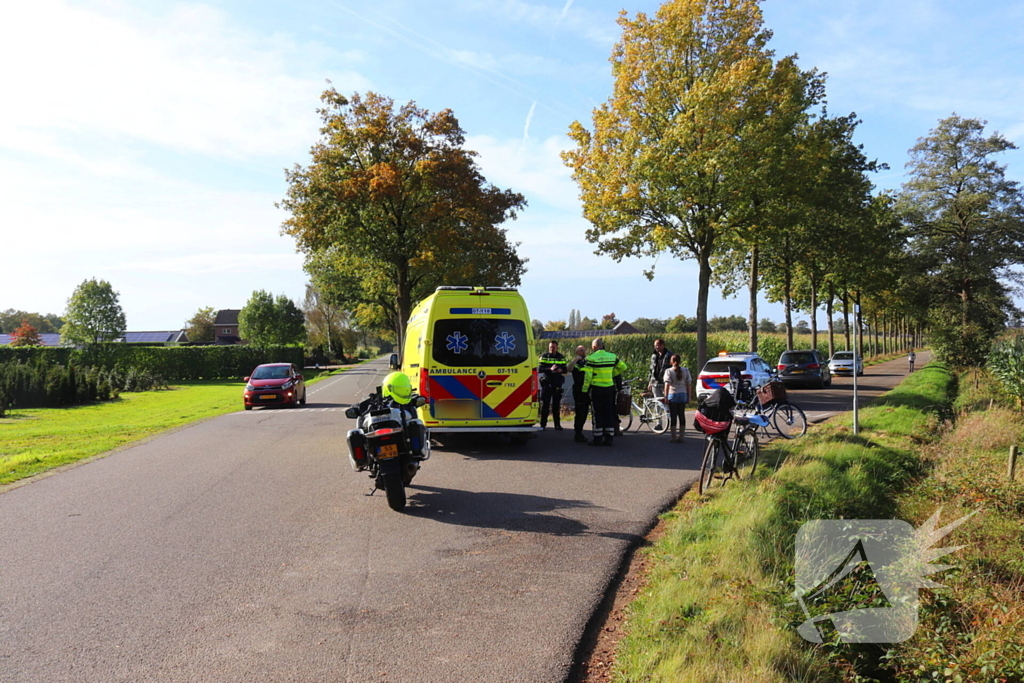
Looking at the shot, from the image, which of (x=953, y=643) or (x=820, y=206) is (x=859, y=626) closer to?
(x=953, y=643)

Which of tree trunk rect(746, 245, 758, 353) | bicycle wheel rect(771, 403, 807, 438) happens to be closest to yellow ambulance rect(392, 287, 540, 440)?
bicycle wheel rect(771, 403, 807, 438)

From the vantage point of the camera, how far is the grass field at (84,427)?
12.2 meters

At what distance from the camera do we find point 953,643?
5176 millimetres

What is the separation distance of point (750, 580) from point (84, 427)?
746 inches

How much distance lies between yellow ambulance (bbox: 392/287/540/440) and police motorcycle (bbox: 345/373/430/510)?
2884mm

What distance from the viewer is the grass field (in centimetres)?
1218

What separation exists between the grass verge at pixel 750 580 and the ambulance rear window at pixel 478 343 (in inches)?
169

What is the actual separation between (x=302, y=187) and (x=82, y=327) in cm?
6284

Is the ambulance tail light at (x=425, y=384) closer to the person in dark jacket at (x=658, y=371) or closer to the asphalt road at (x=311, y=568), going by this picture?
the asphalt road at (x=311, y=568)

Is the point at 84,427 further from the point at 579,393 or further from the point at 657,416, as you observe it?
the point at 657,416

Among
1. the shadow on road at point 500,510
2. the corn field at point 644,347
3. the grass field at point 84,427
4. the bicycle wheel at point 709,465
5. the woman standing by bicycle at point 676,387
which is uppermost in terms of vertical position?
the corn field at point 644,347

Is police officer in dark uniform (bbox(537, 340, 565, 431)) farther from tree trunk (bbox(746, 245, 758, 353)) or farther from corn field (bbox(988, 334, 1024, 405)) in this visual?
tree trunk (bbox(746, 245, 758, 353))

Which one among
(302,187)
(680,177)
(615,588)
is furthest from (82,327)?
(615,588)

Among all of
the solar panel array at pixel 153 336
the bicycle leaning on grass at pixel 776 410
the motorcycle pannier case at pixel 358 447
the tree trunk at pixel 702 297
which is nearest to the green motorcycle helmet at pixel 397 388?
the motorcycle pannier case at pixel 358 447
